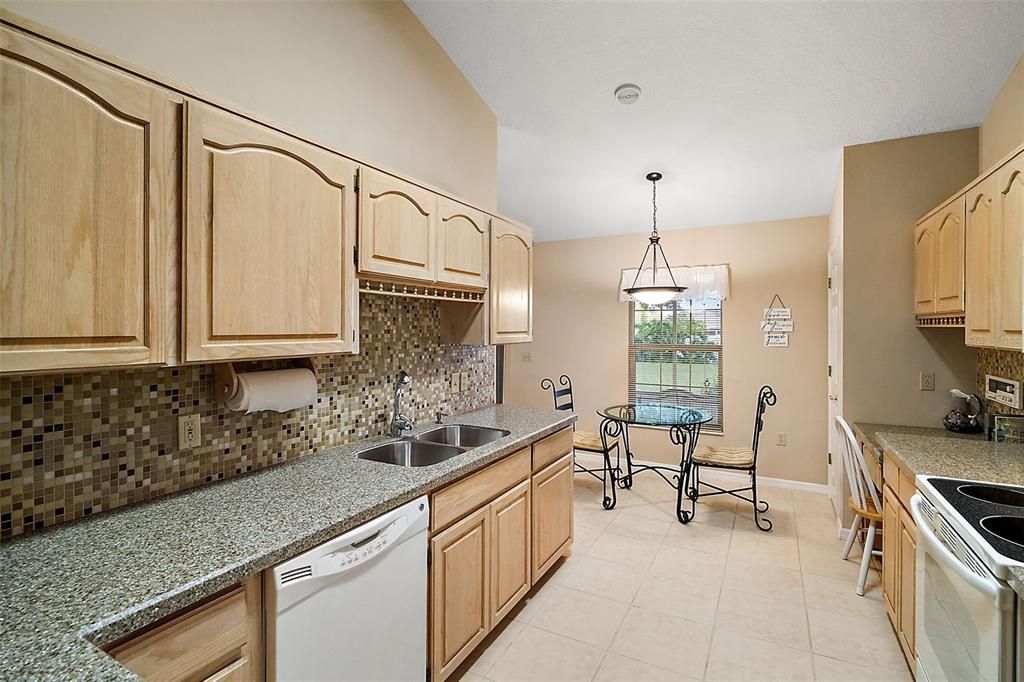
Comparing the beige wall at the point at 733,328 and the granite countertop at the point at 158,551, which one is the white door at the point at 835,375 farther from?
the granite countertop at the point at 158,551

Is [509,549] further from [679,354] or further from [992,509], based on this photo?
→ [679,354]

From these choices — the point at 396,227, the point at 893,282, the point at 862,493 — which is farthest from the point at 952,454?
the point at 396,227

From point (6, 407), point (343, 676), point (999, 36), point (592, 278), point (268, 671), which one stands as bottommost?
point (343, 676)

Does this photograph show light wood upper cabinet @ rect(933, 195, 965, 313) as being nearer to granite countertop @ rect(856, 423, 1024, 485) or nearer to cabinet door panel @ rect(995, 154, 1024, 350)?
cabinet door panel @ rect(995, 154, 1024, 350)

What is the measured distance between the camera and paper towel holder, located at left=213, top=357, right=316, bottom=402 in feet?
5.48

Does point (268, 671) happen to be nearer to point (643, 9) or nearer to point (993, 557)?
point (993, 557)

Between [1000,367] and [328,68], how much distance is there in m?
3.77

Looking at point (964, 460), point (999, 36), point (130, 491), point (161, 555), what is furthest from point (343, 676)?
point (999, 36)

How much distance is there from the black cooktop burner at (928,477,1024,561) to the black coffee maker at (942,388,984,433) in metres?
1.16

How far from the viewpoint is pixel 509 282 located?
290cm

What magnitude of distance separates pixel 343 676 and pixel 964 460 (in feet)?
8.58

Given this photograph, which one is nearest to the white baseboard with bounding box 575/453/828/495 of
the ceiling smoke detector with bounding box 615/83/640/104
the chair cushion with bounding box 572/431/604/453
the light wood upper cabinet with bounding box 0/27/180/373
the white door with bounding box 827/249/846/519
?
the white door with bounding box 827/249/846/519

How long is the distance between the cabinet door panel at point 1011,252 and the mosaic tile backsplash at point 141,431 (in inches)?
106

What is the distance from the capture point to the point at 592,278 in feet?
17.7
